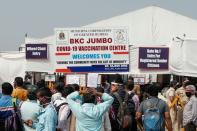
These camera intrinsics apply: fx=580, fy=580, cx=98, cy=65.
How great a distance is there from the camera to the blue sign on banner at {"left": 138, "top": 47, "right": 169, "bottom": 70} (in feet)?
50.8

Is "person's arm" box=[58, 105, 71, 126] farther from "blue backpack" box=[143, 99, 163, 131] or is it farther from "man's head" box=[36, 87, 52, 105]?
"blue backpack" box=[143, 99, 163, 131]

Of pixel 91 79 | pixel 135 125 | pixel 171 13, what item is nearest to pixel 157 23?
pixel 171 13

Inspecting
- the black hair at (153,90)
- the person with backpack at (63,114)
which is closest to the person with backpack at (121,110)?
the black hair at (153,90)

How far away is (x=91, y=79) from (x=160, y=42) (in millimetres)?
12603

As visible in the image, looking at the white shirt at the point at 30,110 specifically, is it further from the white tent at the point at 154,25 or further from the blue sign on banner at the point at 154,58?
the white tent at the point at 154,25

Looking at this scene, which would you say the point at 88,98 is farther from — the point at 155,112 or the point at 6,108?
the point at 155,112

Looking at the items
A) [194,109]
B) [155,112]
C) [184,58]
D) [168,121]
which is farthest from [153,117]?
[184,58]

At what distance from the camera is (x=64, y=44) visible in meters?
14.5

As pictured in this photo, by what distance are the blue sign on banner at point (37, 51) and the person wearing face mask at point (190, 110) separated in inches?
174

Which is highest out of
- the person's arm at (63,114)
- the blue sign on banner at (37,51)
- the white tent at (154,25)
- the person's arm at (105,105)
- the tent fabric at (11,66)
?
the white tent at (154,25)

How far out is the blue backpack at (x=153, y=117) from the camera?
411 inches

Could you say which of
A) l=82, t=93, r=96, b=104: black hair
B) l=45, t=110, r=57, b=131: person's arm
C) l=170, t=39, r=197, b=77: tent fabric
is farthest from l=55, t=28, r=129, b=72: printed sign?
l=45, t=110, r=57, b=131: person's arm

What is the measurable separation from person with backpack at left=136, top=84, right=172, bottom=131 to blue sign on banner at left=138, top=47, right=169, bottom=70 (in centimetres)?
498

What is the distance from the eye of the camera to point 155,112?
10445 mm
